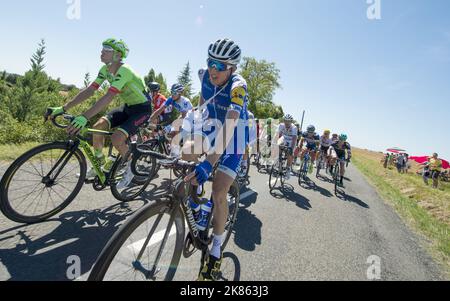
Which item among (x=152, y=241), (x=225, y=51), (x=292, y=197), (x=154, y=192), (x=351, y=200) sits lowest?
(x=351, y=200)

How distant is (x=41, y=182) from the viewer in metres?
3.59

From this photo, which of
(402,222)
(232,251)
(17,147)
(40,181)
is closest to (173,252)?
(232,251)

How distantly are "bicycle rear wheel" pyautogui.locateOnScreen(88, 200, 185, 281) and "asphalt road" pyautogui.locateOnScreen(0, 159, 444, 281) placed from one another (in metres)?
0.46

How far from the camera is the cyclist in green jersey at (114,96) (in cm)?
393

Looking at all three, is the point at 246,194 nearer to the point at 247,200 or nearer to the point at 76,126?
the point at 247,200

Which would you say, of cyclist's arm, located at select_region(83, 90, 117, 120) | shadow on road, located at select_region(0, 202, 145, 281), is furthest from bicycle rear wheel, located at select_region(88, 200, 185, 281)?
cyclist's arm, located at select_region(83, 90, 117, 120)

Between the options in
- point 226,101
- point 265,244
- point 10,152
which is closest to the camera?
point 226,101

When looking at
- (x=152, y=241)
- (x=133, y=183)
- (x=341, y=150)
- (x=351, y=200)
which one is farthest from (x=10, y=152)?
(x=341, y=150)

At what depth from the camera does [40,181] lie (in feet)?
12.3

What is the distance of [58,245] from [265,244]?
2.90 m

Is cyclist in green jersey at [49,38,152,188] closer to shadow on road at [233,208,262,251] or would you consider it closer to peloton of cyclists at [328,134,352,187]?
shadow on road at [233,208,262,251]

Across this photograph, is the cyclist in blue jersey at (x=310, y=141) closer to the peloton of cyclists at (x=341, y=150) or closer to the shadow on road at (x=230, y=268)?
the peloton of cyclists at (x=341, y=150)

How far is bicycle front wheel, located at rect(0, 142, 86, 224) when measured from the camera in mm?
3188

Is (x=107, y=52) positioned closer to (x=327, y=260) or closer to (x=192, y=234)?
(x=192, y=234)
